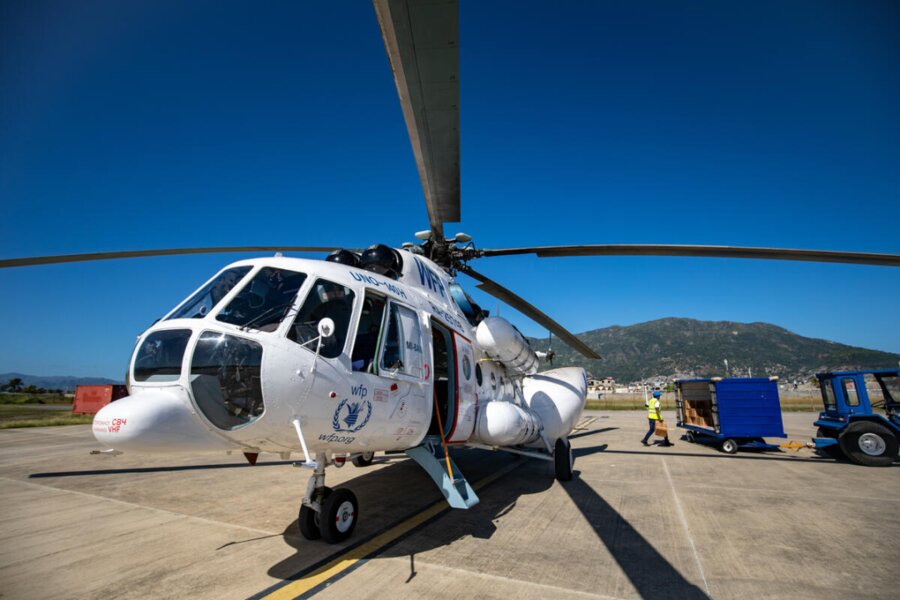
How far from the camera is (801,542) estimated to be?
4.61 meters

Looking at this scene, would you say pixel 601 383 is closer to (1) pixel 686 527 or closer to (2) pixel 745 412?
(2) pixel 745 412

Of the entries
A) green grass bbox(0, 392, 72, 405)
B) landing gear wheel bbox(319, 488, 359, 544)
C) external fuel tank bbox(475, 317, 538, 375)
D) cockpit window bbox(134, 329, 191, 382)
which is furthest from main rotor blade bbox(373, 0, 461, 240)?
green grass bbox(0, 392, 72, 405)

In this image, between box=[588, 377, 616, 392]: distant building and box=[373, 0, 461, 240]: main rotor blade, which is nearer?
box=[373, 0, 461, 240]: main rotor blade

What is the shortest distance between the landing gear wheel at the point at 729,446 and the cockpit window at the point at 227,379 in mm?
12319

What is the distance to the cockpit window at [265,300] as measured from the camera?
11.6 ft

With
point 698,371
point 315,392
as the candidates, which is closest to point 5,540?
point 315,392

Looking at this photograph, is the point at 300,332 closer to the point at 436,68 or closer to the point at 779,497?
the point at 436,68

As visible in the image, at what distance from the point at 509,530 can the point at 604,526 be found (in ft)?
3.95

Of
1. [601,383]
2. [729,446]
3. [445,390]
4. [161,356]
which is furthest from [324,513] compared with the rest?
[601,383]

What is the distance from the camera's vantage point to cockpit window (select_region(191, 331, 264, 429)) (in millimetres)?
3221

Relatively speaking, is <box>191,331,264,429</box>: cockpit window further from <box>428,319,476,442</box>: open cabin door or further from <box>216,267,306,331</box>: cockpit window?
<box>428,319,476,442</box>: open cabin door

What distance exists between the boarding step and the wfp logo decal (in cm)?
130

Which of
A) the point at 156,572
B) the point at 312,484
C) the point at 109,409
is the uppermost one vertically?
the point at 109,409

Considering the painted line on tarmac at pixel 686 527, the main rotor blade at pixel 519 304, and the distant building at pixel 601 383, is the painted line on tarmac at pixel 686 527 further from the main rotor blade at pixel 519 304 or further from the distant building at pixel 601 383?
the distant building at pixel 601 383
